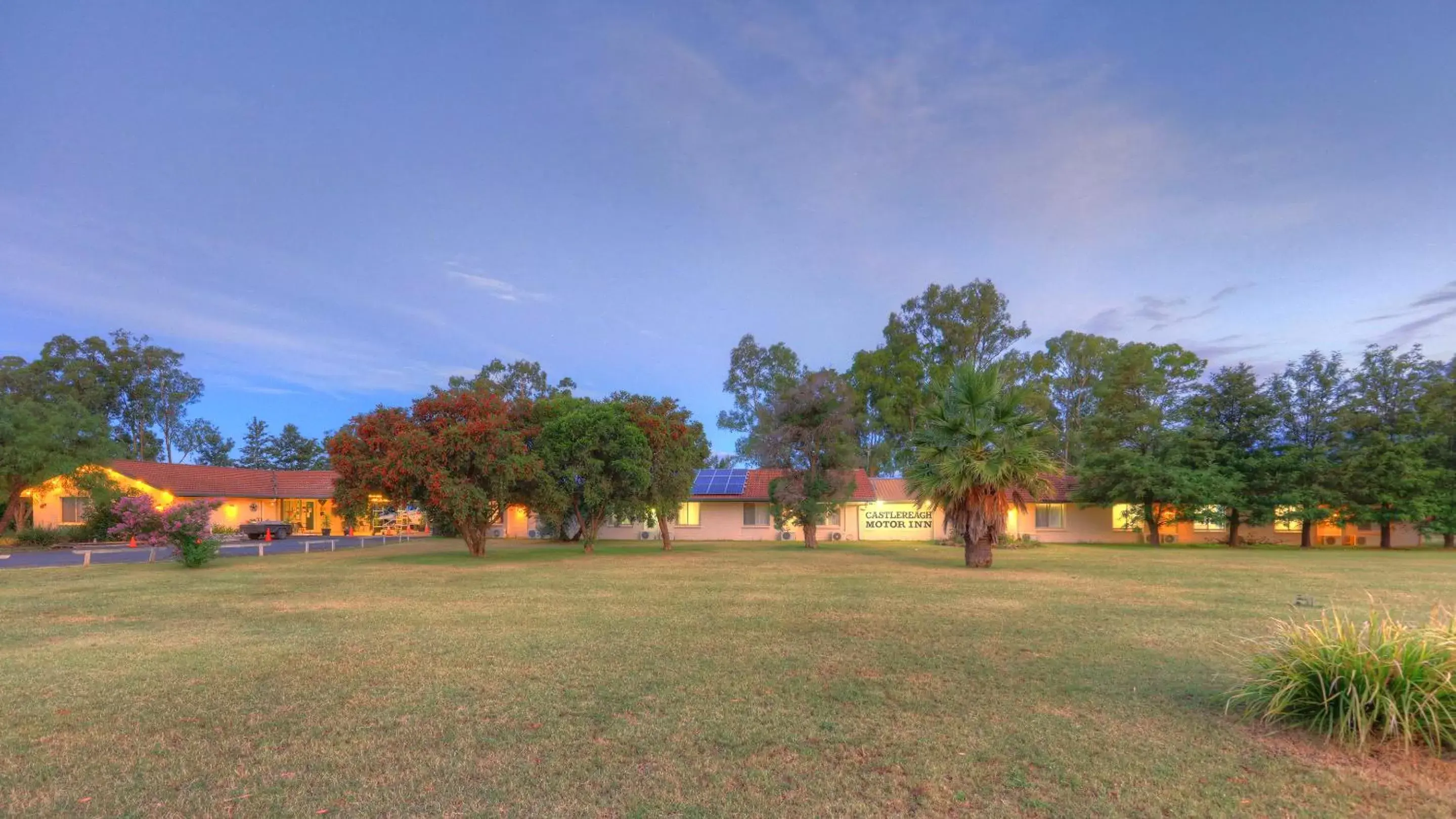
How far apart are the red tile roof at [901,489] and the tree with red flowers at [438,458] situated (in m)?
20.7

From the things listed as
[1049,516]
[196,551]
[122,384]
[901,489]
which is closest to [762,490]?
[901,489]

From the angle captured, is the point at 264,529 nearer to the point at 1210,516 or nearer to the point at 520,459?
the point at 520,459

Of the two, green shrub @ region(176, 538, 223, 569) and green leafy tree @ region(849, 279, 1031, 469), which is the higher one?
green leafy tree @ region(849, 279, 1031, 469)

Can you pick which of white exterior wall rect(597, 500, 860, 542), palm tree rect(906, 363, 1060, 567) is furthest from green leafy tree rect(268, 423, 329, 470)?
palm tree rect(906, 363, 1060, 567)

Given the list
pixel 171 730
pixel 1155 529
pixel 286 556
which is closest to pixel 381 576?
pixel 286 556

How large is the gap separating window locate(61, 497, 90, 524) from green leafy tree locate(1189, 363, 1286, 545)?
53.4m

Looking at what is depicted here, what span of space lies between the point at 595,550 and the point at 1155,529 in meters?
26.5

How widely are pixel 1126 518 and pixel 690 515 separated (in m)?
22.3

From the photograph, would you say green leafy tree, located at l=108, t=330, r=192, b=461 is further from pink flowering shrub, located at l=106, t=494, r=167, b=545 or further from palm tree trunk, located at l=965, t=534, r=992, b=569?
palm tree trunk, located at l=965, t=534, r=992, b=569

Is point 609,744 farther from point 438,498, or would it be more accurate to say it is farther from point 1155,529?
point 1155,529

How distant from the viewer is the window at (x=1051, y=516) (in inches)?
1385

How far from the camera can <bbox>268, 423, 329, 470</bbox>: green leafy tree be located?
68188mm

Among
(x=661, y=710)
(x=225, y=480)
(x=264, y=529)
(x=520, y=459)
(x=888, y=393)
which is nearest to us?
(x=661, y=710)

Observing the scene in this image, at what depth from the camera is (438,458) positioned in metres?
19.4
